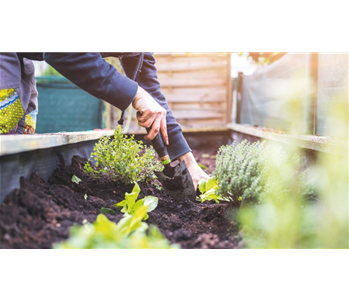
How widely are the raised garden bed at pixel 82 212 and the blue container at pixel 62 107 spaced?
0.68m

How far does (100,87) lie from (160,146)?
43 cm

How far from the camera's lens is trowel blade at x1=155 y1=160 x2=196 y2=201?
148 centimetres

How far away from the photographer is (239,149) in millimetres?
1253

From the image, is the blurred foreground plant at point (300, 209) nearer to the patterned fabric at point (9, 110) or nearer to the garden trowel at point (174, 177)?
the garden trowel at point (174, 177)

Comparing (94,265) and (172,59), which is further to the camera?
(172,59)

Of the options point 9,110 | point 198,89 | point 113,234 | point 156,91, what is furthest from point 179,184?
Result: point 198,89

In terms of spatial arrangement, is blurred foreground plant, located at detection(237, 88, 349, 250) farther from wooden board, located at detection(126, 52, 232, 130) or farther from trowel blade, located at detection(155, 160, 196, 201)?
wooden board, located at detection(126, 52, 232, 130)

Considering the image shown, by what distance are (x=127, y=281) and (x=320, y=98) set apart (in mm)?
1448

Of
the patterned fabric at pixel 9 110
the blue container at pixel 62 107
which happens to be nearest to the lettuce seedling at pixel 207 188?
the patterned fabric at pixel 9 110

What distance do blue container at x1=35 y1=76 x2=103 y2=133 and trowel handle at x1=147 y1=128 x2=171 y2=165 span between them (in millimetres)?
950

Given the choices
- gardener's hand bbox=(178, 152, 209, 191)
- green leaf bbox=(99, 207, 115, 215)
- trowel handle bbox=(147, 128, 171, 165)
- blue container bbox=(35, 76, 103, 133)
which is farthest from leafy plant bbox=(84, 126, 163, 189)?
blue container bbox=(35, 76, 103, 133)

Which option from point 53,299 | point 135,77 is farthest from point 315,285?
point 135,77

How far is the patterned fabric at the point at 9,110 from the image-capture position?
4.77 ft

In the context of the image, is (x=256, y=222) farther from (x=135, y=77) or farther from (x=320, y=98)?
(x=320, y=98)
